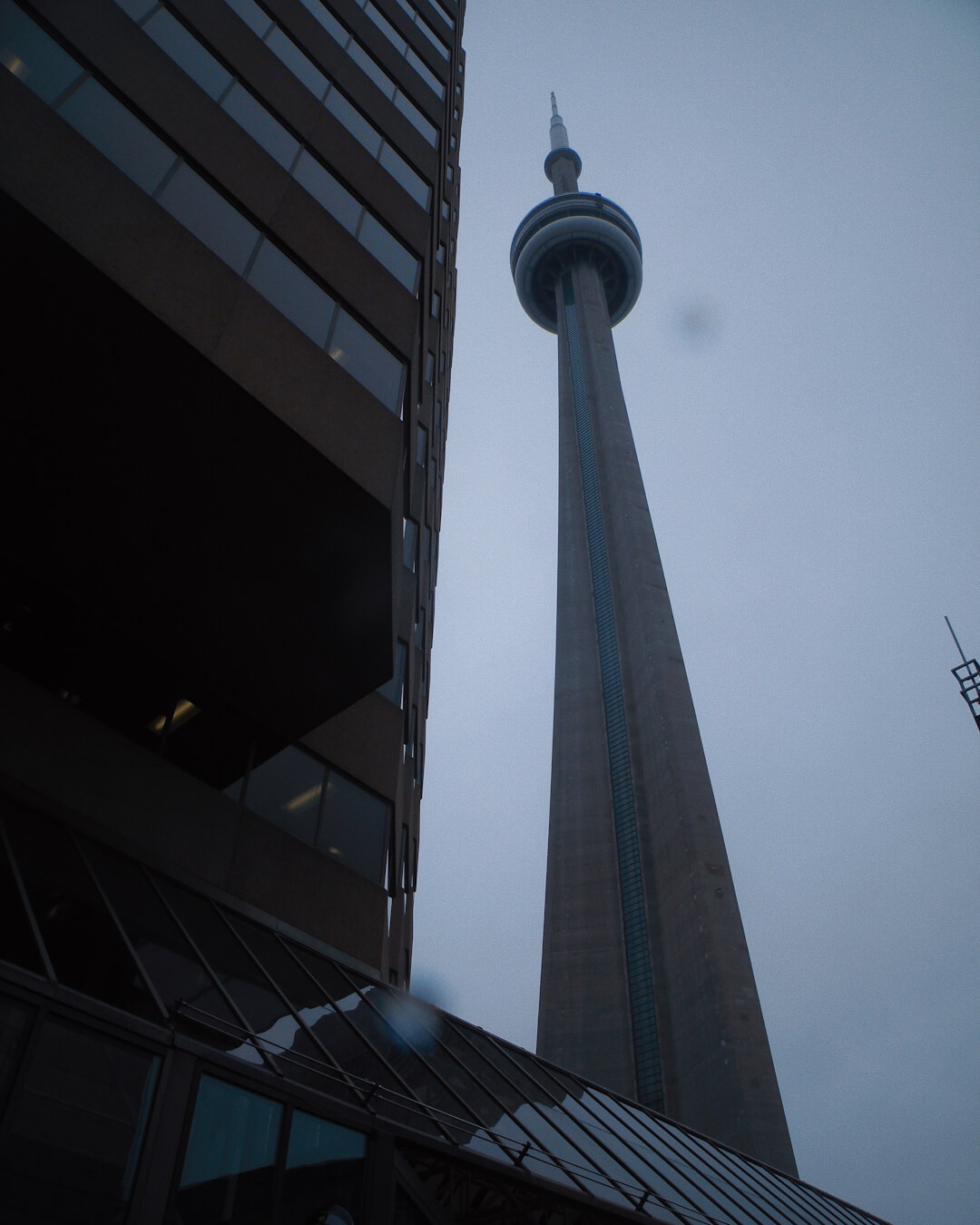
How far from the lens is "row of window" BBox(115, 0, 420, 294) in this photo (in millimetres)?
11727

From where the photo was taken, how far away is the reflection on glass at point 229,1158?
7332 millimetres

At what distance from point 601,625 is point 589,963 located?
70.6 feet

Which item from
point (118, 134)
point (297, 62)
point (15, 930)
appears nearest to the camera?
point (15, 930)

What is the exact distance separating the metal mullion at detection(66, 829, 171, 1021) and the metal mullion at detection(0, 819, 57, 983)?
0.91 m

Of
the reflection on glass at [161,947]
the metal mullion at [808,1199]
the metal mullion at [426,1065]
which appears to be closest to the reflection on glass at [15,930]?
the reflection on glass at [161,947]

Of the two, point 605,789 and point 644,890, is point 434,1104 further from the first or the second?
point 605,789

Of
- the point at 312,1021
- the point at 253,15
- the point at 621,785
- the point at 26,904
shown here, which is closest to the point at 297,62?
the point at 253,15

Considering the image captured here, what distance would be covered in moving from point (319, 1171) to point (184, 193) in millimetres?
10340

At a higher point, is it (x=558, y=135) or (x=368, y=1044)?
(x=558, y=135)

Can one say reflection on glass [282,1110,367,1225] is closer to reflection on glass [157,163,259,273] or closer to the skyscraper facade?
the skyscraper facade

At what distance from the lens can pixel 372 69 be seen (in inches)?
687

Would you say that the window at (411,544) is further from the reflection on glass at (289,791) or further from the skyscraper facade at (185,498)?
the reflection on glass at (289,791)

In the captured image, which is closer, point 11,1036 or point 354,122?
point 11,1036

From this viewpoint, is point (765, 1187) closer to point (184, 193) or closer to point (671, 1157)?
point (671, 1157)
